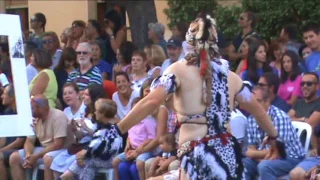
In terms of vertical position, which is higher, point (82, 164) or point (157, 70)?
point (157, 70)

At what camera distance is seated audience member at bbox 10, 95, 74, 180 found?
32.0 ft

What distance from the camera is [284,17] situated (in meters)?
14.3

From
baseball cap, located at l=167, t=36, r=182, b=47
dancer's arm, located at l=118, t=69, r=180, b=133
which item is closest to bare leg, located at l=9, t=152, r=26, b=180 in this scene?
baseball cap, located at l=167, t=36, r=182, b=47

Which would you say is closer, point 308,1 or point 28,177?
point 28,177

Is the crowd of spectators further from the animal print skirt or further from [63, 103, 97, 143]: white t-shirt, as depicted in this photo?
the animal print skirt

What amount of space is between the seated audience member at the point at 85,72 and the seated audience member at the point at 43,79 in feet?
1.01

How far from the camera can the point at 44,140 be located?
9.93 meters

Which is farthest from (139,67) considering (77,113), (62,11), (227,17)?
(62,11)

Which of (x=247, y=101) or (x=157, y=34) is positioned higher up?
(x=157, y=34)

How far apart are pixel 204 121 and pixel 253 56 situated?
4.24 meters

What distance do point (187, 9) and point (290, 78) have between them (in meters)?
6.33

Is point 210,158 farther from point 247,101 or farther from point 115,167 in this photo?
point 115,167

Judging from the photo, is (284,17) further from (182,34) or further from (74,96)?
(74,96)

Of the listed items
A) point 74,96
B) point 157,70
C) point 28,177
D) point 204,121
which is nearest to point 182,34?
point 157,70
